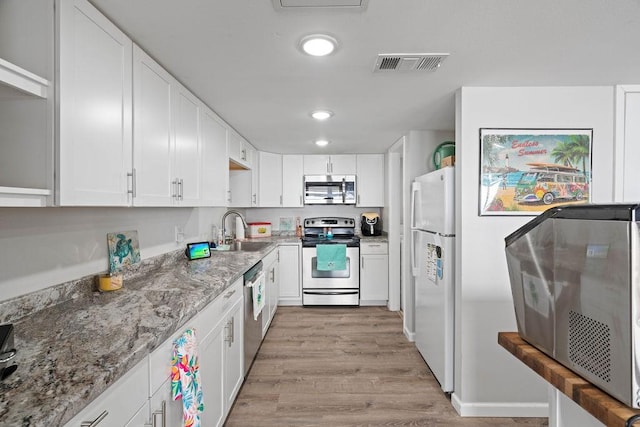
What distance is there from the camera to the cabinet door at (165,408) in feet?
3.73

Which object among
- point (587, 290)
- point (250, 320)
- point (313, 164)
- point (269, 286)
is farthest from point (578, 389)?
point (313, 164)

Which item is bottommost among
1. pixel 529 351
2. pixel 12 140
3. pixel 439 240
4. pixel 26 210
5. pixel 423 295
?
pixel 423 295

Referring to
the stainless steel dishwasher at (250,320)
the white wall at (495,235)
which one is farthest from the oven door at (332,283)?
the white wall at (495,235)

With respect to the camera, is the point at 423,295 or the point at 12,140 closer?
the point at 12,140

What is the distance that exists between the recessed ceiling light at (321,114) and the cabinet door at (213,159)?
84 cm

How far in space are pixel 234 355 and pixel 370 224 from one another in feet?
9.81

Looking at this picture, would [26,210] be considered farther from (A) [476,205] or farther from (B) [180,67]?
(A) [476,205]

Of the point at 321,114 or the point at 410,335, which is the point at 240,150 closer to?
the point at 321,114

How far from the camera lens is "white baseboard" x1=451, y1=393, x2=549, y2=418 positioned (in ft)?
6.93

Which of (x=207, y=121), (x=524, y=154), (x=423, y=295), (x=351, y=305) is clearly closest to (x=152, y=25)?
(x=207, y=121)

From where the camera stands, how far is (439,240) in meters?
2.38

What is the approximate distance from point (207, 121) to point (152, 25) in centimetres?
111

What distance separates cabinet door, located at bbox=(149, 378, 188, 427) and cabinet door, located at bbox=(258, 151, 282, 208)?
3472mm

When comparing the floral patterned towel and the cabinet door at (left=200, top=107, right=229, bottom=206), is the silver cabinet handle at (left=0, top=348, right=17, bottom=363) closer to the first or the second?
the floral patterned towel
